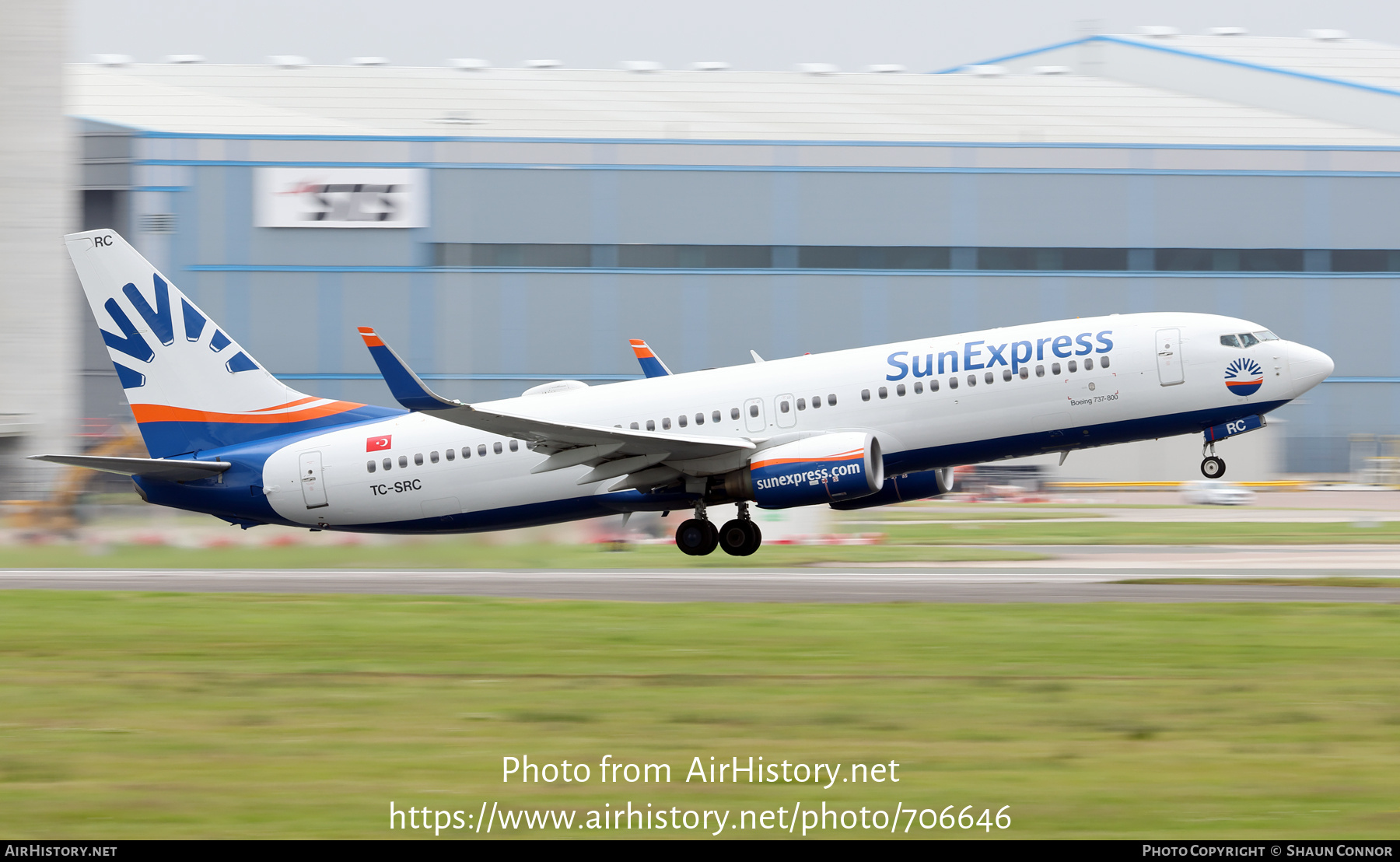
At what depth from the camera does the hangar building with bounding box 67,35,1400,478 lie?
66.3m

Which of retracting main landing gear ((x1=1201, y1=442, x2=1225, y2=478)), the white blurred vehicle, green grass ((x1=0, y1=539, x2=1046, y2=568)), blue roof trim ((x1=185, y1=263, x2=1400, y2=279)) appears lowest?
the white blurred vehicle

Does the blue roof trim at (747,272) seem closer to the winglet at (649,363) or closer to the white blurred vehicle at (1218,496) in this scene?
the white blurred vehicle at (1218,496)

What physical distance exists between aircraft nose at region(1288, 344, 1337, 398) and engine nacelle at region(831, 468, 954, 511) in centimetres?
681

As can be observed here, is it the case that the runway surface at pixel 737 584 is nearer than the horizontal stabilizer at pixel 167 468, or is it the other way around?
the runway surface at pixel 737 584

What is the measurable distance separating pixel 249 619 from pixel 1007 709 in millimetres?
12100

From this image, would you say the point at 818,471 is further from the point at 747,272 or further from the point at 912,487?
the point at 747,272

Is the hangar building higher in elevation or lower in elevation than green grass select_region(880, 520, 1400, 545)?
higher

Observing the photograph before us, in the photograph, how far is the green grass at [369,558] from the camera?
31078mm

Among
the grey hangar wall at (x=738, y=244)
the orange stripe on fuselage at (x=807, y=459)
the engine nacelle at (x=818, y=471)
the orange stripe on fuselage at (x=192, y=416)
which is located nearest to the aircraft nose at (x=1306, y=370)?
the engine nacelle at (x=818, y=471)

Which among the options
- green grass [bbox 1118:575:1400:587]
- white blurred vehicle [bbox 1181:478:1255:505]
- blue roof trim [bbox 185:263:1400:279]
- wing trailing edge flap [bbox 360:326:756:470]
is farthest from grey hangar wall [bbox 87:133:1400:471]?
green grass [bbox 1118:575:1400:587]

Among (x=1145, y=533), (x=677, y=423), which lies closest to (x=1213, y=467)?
(x=677, y=423)

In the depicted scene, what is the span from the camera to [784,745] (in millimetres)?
12641

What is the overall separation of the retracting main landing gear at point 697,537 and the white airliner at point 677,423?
0.04m

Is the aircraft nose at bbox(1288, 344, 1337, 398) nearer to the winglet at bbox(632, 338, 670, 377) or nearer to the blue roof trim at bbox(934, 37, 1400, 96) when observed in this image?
the winglet at bbox(632, 338, 670, 377)
